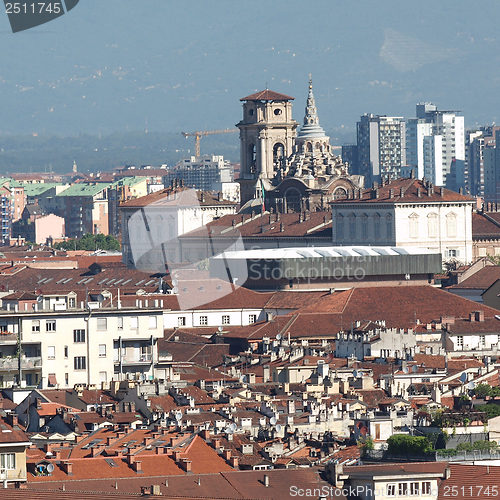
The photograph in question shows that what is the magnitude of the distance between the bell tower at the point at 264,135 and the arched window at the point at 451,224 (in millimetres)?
33820

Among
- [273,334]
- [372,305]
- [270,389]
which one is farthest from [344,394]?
[372,305]

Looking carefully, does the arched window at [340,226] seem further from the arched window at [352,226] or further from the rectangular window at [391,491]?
the rectangular window at [391,491]

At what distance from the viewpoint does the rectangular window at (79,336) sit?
6588 centimetres

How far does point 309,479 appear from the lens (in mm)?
36031

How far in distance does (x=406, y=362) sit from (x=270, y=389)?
692 cm

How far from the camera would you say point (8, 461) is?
3528 centimetres

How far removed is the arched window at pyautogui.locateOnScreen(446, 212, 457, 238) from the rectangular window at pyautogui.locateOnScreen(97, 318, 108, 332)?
5906 cm

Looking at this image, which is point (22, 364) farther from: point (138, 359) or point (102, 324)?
point (138, 359)

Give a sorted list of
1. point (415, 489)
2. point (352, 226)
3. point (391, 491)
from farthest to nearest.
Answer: point (352, 226) < point (415, 489) < point (391, 491)

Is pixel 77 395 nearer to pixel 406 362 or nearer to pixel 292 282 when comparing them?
pixel 406 362

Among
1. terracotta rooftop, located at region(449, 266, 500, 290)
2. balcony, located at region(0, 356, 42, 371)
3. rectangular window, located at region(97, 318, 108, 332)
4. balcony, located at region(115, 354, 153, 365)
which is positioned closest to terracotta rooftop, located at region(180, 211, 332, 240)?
terracotta rooftop, located at region(449, 266, 500, 290)

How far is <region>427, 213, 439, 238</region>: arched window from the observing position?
124 m

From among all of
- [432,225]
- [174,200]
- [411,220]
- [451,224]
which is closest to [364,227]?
[411,220]

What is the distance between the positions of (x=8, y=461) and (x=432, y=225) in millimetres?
89645
